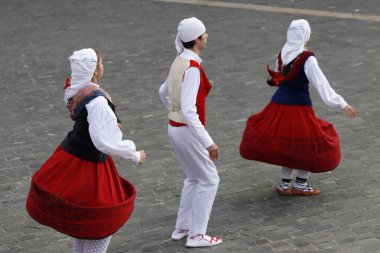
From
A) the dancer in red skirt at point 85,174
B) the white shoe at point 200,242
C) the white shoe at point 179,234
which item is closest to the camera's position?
the dancer in red skirt at point 85,174

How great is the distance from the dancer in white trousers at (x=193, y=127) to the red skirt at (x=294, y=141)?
1139mm

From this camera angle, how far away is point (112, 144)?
6.79 metres

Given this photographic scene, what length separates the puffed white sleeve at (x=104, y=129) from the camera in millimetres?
6758

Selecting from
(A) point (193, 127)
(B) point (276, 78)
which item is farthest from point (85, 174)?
(B) point (276, 78)

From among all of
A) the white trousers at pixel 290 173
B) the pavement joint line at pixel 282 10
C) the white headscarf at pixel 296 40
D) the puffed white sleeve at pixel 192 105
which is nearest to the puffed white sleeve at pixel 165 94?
the puffed white sleeve at pixel 192 105

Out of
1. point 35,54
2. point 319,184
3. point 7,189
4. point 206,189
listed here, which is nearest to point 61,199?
point 206,189

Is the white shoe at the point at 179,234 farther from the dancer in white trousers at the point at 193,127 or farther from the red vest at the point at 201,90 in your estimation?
the red vest at the point at 201,90

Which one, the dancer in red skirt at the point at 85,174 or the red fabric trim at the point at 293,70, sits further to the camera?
the red fabric trim at the point at 293,70

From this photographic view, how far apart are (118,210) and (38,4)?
1404 centimetres

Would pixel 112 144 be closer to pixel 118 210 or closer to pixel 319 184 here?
pixel 118 210

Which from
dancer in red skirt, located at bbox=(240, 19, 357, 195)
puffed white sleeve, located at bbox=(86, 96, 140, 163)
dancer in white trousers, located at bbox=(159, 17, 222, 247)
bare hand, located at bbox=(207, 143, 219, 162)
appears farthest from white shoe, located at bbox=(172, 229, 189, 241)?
puffed white sleeve, located at bbox=(86, 96, 140, 163)

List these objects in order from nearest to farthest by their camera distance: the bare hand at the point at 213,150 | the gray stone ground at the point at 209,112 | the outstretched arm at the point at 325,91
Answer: the bare hand at the point at 213,150
the gray stone ground at the point at 209,112
the outstretched arm at the point at 325,91

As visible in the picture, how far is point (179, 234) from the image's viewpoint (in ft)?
27.4

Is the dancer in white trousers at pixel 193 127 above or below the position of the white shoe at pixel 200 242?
above
